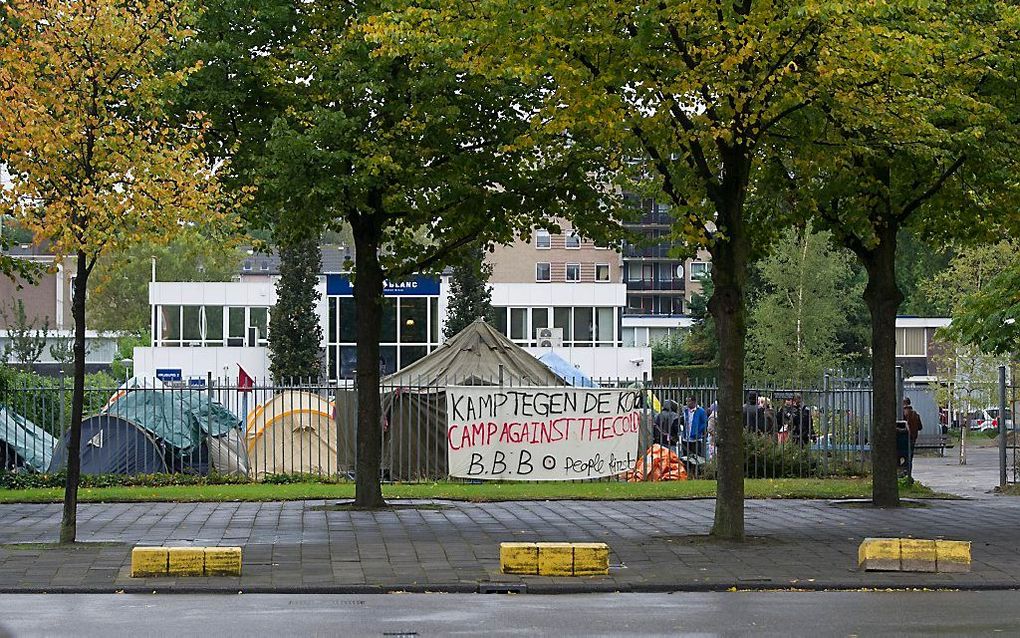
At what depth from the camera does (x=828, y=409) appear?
31047 mm

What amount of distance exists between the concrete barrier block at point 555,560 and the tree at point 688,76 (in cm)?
334

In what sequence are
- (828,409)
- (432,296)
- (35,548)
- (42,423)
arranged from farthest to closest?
(432,296) → (828,409) → (42,423) → (35,548)

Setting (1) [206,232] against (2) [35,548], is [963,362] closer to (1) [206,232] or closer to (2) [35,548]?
(1) [206,232]

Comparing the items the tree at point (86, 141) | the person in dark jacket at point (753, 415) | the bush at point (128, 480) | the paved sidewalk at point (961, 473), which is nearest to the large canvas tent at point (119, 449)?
the bush at point (128, 480)

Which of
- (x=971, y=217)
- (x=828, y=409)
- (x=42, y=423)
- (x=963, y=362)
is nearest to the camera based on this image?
(x=971, y=217)

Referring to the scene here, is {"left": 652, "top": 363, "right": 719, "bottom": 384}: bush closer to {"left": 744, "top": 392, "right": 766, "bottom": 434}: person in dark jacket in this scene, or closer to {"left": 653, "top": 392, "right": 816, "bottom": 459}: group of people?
{"left": 744, "top": 392, "right": 766, "bottom": 434}: person in dark jacket

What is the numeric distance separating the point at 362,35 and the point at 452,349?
42.9 ft

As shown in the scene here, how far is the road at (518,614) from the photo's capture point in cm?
1140

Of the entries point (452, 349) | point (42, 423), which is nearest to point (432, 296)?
point (452, 349)

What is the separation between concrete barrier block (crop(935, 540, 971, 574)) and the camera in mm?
15164

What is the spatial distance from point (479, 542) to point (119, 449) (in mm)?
12897

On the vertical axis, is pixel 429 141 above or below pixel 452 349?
above

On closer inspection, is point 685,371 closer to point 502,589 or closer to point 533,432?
point 533,432

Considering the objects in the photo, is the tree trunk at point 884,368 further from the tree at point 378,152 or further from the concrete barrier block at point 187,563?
the concrete barrier block at point 187,563
